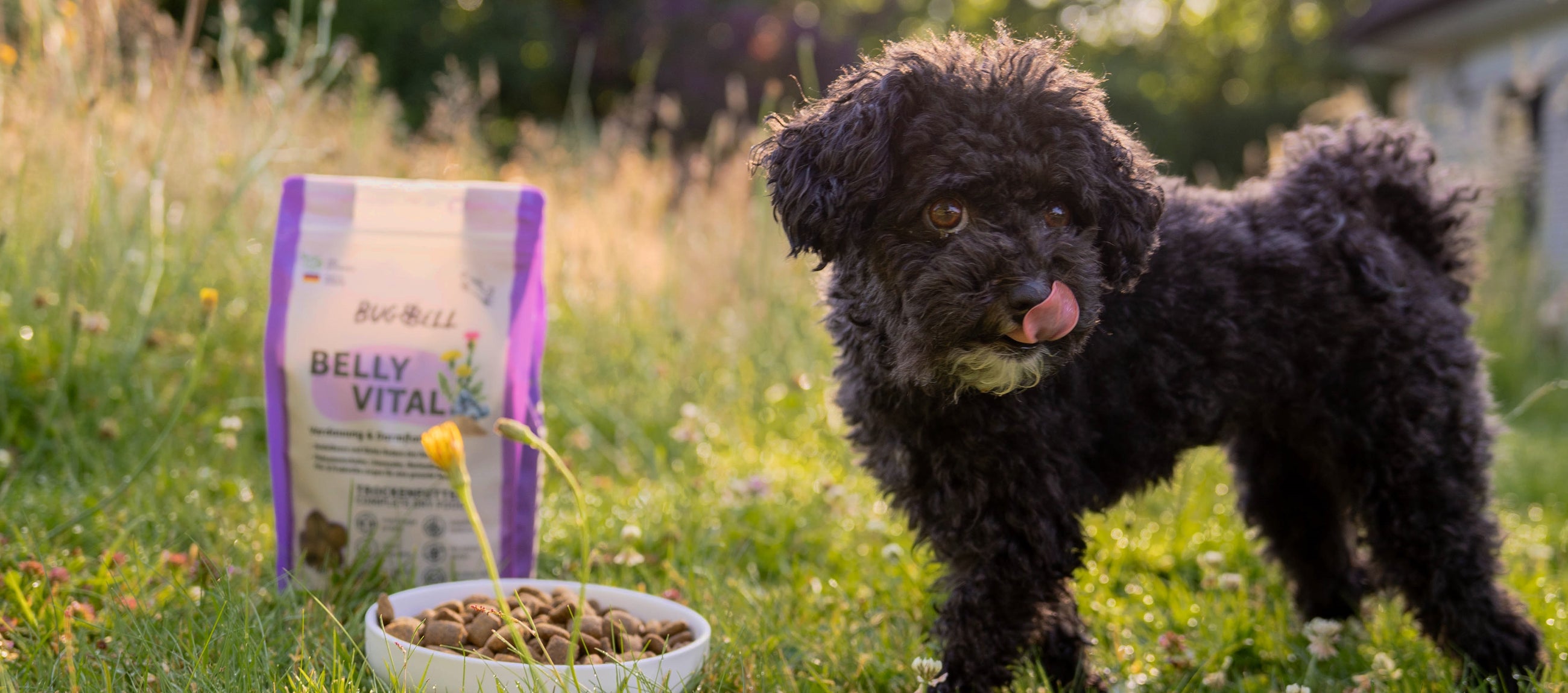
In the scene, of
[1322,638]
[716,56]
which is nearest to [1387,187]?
[1322,638]

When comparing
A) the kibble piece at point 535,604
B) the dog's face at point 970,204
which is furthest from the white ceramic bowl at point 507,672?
the dog's face at point 970,204

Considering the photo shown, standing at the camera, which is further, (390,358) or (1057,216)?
(390,358)

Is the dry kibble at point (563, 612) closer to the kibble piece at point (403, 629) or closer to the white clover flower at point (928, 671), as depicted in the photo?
the kibble piece at point (403, 629)

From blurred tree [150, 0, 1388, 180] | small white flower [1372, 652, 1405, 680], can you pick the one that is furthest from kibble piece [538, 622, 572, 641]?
blurred tree [150, 0, 1388, 180]

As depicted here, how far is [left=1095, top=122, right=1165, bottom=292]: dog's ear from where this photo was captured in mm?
2074

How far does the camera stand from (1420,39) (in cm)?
1203

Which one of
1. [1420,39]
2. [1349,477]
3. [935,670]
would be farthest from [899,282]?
[1420,39]

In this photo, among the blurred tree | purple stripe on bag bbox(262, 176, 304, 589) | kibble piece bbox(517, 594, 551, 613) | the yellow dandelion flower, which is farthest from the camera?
the blurred tree

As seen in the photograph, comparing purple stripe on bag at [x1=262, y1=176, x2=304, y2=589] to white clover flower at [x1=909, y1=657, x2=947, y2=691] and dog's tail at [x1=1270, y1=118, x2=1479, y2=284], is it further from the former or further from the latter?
dog's tail at [x1=1270, y1=118, x2=1479, y2=284]

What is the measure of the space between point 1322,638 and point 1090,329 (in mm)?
1289

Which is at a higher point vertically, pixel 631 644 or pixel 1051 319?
pixel 1051 319

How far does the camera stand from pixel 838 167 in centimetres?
201

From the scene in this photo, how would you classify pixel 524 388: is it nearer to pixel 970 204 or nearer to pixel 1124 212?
pixel 970 204

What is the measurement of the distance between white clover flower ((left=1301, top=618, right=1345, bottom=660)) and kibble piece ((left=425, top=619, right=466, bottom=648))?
2.02 meters
